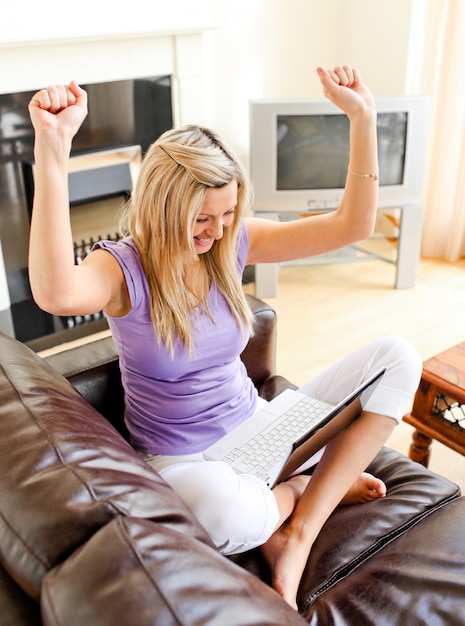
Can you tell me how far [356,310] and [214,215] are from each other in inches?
74.7

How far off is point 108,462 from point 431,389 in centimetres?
102

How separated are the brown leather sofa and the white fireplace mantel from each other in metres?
1.53

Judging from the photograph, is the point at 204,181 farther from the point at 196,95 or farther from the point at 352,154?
the point at 196,95

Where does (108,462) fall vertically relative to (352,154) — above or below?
below

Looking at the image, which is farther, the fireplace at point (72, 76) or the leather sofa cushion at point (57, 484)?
the fireplace at point (72, 76)

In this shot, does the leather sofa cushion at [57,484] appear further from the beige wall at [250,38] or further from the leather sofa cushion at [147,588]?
the beige wall at [250,38]

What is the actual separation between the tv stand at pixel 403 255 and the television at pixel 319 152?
39 mm

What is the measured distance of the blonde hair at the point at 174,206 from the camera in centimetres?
123

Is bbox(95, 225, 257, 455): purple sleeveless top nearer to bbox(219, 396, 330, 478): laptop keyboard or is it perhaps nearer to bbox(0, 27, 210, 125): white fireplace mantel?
bbox(219, 396, 330, 478): laptop keyboard

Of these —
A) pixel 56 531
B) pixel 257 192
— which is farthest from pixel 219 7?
pixel 56 531

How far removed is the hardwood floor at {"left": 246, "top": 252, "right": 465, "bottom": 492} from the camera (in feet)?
8.87

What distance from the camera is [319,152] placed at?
9.77 feet

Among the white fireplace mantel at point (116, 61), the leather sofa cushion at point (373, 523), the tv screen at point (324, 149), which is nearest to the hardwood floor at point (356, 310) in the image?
the tv screen at point (324, 149)

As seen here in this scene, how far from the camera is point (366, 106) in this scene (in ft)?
4.42
